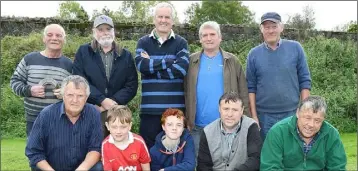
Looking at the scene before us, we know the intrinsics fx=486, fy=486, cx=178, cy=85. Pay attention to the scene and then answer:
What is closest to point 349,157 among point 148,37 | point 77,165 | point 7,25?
point 148,37

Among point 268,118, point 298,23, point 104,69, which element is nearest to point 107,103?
point 104,69

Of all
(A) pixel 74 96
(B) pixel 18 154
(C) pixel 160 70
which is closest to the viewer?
(A) pixel 74 96

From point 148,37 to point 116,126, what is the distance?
1143mm

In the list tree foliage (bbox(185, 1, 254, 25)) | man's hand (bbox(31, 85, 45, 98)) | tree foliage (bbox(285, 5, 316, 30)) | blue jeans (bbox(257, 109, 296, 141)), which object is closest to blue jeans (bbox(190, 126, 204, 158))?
blue jeans (bbox(257, 109, 296, 141))

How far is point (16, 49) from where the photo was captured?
9945 mm

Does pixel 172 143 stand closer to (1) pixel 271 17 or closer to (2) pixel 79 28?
(1) pixel 271 17

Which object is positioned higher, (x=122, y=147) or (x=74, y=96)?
(x=74, y=96)

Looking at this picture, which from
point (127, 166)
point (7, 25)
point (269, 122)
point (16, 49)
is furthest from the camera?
point (7, 25)

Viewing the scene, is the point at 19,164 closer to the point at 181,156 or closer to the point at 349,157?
the point at 181,156

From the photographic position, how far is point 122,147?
15.1 feet

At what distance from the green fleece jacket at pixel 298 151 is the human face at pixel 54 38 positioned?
8.22 feet

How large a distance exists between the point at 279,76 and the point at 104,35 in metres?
1.90

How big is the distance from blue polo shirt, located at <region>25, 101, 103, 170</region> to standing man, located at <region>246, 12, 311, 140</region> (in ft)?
5.91

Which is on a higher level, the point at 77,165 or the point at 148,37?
the point at 148,37
